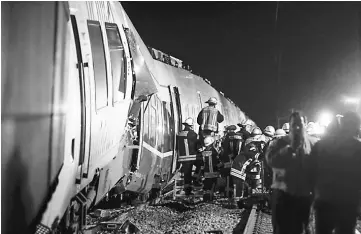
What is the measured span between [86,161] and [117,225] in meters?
2.54

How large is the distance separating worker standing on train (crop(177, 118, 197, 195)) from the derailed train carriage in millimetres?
4291

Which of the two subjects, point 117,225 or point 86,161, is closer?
point 86,161

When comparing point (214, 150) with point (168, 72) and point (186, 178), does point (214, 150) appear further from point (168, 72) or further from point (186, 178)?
point (168, 72)

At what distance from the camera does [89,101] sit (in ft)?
10.2

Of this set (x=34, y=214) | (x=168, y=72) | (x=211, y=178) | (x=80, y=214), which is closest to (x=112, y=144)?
(x=80, y=214)

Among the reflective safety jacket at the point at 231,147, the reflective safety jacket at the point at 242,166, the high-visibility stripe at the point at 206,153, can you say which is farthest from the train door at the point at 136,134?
the reflective safety jacket at the point at 231,147

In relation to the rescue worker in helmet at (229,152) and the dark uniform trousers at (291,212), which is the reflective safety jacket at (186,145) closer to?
the rescue worker in helmet at (229,152)

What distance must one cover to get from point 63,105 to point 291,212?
211 centimetres

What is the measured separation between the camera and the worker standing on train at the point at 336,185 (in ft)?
11.1

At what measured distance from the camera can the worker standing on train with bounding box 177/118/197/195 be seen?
30.6ft

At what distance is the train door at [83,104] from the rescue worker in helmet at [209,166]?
6264 mm

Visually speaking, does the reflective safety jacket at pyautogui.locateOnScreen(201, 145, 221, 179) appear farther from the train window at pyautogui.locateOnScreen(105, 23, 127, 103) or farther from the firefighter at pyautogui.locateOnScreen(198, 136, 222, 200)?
the train window at pyautogui.locateOnScreen(105, 23, 127, 103)

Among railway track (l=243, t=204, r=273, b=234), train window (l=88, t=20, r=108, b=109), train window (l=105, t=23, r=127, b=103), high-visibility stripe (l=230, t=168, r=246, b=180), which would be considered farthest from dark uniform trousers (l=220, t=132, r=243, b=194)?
train window (l=88, t=20, r=108, b=109)

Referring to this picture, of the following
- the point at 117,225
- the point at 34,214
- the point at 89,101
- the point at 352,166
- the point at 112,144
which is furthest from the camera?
the point at 117,225
